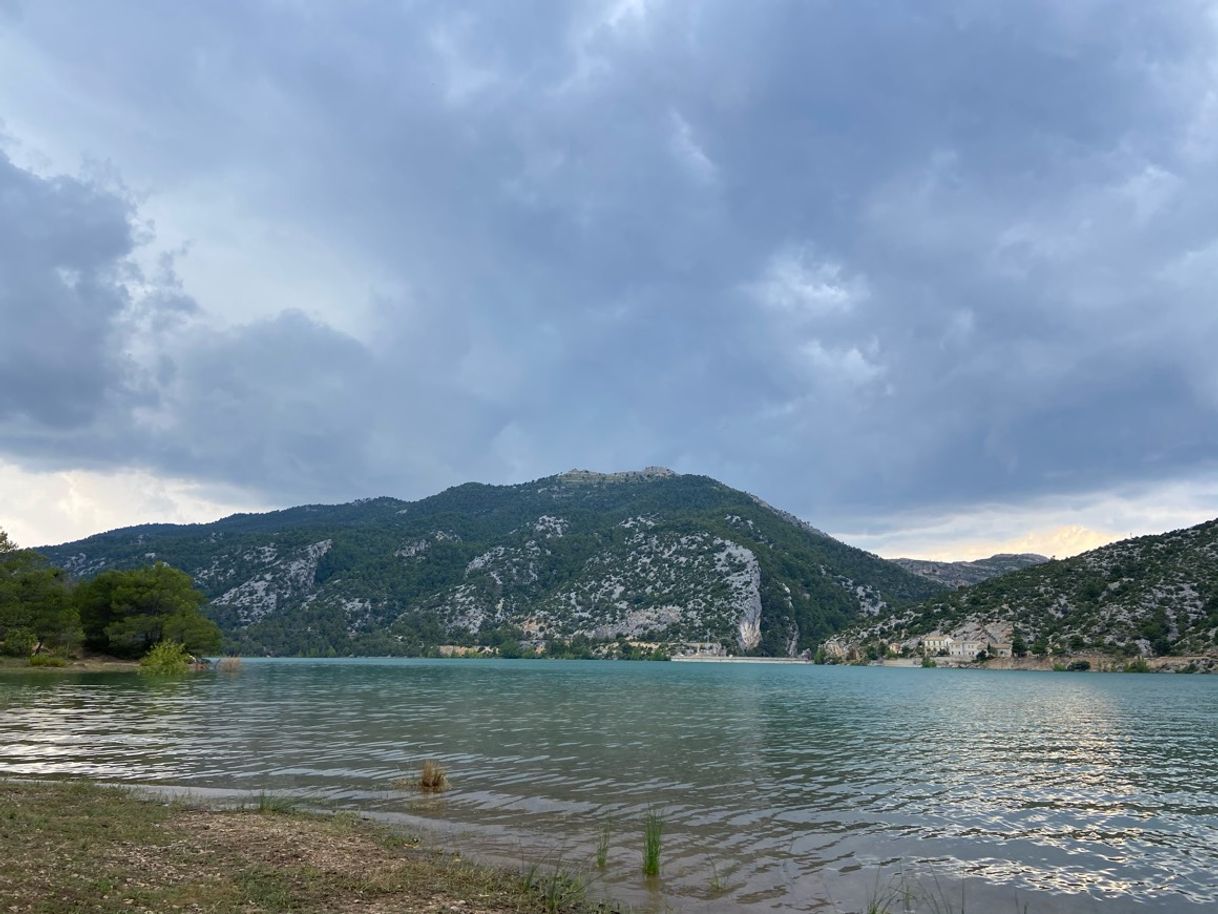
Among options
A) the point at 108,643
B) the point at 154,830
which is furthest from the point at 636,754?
the point at 108,643

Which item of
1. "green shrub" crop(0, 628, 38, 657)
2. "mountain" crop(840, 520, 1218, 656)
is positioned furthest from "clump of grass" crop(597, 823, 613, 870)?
"mountain" crop(840, 520, 1218, 656)

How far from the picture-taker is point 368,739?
41250mm

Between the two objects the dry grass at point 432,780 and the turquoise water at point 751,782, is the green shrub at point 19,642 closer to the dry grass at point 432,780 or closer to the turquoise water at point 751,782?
the turquoise water at point 751,782

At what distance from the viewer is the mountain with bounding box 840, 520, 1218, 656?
14600cm

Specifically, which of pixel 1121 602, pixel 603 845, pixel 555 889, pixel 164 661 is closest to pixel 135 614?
pixel 164 661

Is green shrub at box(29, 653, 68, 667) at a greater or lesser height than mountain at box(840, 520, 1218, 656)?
lesser

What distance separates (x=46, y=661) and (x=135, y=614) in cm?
1842

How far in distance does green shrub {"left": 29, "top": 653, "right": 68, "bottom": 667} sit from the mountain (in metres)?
181

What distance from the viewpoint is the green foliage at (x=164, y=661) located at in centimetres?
10644

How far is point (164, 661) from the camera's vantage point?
107m

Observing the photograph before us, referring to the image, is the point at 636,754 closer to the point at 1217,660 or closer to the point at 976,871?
the point at 976,871

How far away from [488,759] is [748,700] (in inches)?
1877

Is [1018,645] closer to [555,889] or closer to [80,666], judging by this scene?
[80,666]

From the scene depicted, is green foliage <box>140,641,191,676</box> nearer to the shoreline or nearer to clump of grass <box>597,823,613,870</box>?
the shoreline
